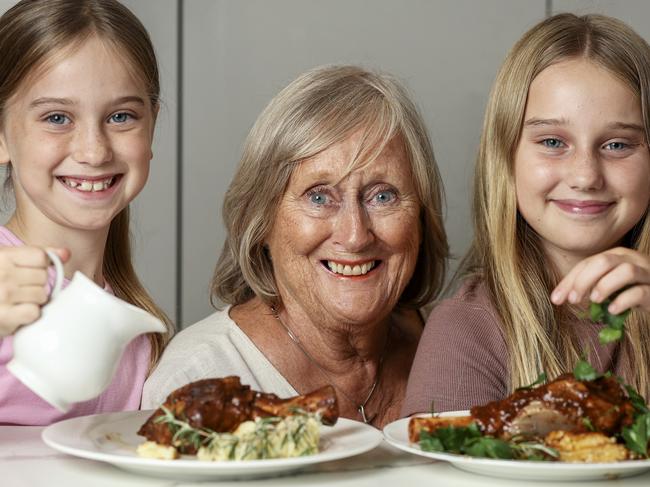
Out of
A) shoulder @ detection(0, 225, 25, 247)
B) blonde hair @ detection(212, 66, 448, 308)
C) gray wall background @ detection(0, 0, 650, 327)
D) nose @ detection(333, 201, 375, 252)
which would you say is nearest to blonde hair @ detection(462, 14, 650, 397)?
blonde hair @ detection(212, 66, 448, 308)

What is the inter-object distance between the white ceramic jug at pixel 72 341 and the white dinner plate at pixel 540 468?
0.33 m

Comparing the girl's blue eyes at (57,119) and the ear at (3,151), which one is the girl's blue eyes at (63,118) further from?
the ear at (3,151)

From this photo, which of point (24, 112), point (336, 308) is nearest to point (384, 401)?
point (336, 308)

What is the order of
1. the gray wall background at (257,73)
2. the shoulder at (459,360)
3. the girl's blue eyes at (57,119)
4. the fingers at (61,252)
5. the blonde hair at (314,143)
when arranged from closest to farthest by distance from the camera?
the fingers at (61,252) → the shoulder at (459,360) → the girl's blue eyes at (57,119) → the blonde hair at (314,143) → the gray wall background at (257,73)

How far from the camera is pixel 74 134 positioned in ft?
5.67

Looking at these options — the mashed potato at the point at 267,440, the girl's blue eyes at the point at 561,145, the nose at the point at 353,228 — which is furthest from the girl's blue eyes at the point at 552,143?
the mashed potato at the point at 267,440

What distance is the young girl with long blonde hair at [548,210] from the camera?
171 centimetres

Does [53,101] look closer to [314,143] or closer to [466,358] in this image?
[314,143]

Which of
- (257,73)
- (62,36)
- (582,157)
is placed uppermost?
(257,73)

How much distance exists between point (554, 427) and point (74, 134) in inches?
38.8

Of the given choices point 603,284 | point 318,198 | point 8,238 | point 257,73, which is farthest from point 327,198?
point 257,73

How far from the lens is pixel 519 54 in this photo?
6.18ft

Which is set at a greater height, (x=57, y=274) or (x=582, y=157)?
(x=582, y=157)

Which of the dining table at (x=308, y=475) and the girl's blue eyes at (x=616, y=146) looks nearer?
the dining table at (x=308, y=475)
